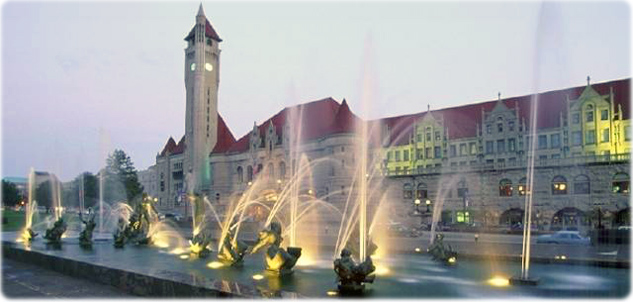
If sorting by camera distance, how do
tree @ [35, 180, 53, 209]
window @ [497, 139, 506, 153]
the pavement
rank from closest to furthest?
the pavement → window @ [497, 139, 506, 153] → tree @ [35, 180, 53, 209]

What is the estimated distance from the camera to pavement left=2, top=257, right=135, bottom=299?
1174cm

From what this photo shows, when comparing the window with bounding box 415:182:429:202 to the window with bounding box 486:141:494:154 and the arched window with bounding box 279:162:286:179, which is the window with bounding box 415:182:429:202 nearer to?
the window with bounding box 486:141:494:154

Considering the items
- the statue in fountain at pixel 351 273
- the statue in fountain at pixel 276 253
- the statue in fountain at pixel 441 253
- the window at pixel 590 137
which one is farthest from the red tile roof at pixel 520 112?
the statue in fountain at pixel 351 273

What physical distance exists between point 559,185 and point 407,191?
17057 millimetres

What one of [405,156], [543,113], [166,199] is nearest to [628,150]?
[543,113]

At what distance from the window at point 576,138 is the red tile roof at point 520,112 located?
2.27 meters

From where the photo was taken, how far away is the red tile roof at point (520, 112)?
55.3m

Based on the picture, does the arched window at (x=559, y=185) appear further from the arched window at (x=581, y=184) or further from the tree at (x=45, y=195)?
the tree at (x=45, y=195)

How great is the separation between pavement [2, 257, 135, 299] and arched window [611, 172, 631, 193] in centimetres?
4605

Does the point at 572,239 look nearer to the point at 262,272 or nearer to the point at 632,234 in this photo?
the point at 632,234

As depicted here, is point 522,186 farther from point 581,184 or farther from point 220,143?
point 220,143

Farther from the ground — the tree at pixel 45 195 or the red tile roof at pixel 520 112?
the red tile roof at pixel 520 112

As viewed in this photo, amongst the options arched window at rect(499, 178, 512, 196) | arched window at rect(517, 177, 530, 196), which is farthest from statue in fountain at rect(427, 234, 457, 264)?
arched window at rect(499, 178, 512, 196)

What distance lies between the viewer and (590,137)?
52.0m
